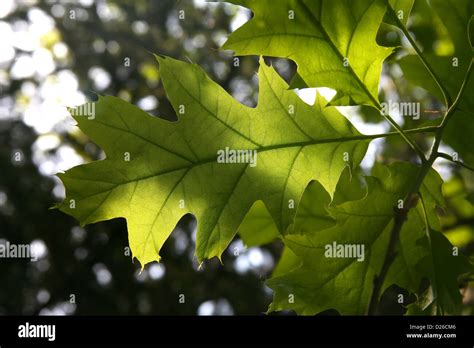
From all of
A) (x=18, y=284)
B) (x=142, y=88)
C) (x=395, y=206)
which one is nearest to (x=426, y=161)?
(x=395, y=206)

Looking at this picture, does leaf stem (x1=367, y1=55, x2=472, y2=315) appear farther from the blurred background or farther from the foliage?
the blurred background

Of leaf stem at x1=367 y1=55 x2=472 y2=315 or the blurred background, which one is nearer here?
leaf stem at x1=367 y1=55 x2=472 y2=315

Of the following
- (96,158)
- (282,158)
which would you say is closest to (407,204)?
(282,158)

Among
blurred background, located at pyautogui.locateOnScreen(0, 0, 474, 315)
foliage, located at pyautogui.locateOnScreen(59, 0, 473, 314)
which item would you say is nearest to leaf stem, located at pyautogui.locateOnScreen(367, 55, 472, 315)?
foliage, located at pyautogui.locateOnScreen(59, 0, 473, 314)

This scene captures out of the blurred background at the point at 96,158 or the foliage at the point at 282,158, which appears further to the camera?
the blurred background at the point at 96,158

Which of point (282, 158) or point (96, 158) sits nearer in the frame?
point (282, 158)

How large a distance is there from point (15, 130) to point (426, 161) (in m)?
4.10

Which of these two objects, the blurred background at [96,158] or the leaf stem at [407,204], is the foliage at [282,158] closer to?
the leaf stem at [407,204]

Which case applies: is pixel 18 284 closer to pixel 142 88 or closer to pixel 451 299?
pixel 142 88

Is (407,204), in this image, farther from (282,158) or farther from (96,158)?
(96,158)

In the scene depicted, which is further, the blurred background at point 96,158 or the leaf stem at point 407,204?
the blurred background at point 96,158

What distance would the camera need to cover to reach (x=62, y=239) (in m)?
4.57

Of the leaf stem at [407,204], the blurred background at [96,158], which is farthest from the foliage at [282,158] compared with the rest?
the blurred background at [96,158]

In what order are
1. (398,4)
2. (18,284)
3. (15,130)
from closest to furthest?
1. (398,4)
2. (18,284)
3. (15,130)
